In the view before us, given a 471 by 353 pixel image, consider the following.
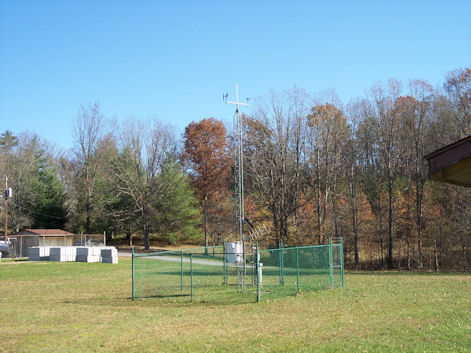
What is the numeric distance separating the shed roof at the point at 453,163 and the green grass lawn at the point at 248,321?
5.63m

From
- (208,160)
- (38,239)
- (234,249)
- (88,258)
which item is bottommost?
(88,258)

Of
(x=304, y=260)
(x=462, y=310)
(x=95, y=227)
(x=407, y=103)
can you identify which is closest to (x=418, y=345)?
(x=462, y=310)

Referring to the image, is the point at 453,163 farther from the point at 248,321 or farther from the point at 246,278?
the point at 246,278

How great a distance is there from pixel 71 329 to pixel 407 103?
29.9 m

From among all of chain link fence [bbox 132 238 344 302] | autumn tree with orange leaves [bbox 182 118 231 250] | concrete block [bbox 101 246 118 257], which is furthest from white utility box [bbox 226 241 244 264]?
autumn tree with orange leaves [bbox 182 118 231 250]

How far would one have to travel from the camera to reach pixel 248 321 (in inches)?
476

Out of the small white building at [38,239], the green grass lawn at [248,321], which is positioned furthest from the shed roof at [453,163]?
the small white building at [38,239]

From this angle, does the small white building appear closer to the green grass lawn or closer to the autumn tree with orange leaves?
the autumn tree with orange leaves

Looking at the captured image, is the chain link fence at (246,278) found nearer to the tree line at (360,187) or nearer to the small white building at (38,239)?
the tree line at (360,187)

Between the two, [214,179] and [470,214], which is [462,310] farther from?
[214,179]

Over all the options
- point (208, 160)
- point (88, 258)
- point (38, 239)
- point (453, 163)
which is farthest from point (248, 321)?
point (208, 160)

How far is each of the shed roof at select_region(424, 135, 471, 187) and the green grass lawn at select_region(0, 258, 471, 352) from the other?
563cm

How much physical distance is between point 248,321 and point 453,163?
31.9 feet

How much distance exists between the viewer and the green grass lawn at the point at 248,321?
9.24 metres
